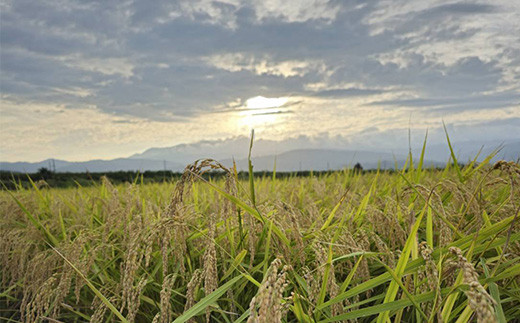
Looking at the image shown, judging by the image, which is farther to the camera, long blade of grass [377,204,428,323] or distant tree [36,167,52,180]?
distant tree [36,167,52,180]

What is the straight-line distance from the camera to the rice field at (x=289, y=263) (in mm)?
1600

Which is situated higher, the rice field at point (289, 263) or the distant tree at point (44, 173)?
the distant tree at point (44, 173)

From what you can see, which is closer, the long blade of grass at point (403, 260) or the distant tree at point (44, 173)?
the long blade of grass at point (403, 260)

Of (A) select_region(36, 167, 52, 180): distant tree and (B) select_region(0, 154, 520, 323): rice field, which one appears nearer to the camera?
(B) select_region(0, 154, 520, 323): rice field

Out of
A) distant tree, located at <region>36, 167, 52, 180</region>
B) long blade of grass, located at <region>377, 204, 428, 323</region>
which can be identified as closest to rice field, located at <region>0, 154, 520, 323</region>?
long blade of grass, located at <region>377, 204, 428, 323</region>

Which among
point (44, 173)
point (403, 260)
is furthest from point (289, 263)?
point (44, 173)

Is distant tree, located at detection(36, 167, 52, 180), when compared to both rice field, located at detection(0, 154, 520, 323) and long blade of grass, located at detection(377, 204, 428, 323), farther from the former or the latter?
long blade of grass, located at detection(377, 204, 428, 323)

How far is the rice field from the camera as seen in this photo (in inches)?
63.0

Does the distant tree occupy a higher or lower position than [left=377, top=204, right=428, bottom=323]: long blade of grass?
higher

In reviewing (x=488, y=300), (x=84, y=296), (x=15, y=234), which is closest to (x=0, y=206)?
(x=15, y=234)

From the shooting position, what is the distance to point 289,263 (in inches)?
66.0

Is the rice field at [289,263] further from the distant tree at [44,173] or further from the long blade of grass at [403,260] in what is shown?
the distant tree at [44,173]

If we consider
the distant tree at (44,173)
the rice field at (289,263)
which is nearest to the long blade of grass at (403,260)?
the rice field at (289,263)

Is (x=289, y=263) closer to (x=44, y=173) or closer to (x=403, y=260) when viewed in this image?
(x=403, y=260)
